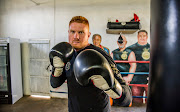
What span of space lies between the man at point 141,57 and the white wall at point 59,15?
0.53 feet

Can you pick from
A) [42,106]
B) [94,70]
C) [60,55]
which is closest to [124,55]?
[60,55]

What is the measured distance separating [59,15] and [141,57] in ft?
9.33

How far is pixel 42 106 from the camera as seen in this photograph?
3.08 m

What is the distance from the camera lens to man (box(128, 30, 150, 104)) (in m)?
3.28

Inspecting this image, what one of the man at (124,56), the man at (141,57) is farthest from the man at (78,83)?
the man at (141,57)

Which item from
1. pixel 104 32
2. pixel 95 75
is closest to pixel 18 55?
pixel 104 32

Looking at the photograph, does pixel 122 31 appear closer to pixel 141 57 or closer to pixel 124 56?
pixel 124 56

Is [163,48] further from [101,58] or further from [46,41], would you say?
[46,41]

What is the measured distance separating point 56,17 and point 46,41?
2.74 feet

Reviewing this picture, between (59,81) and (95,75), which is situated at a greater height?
(95,75)

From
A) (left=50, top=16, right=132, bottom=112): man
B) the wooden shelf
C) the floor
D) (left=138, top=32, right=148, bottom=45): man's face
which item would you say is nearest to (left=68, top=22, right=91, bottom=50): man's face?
(left=50, top=16, right=132, bottom=112): man

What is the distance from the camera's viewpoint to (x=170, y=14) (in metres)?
0.30

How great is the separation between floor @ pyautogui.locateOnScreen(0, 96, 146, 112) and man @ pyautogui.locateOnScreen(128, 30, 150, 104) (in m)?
0.46

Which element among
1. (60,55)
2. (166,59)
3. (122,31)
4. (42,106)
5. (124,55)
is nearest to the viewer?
(166,59)
